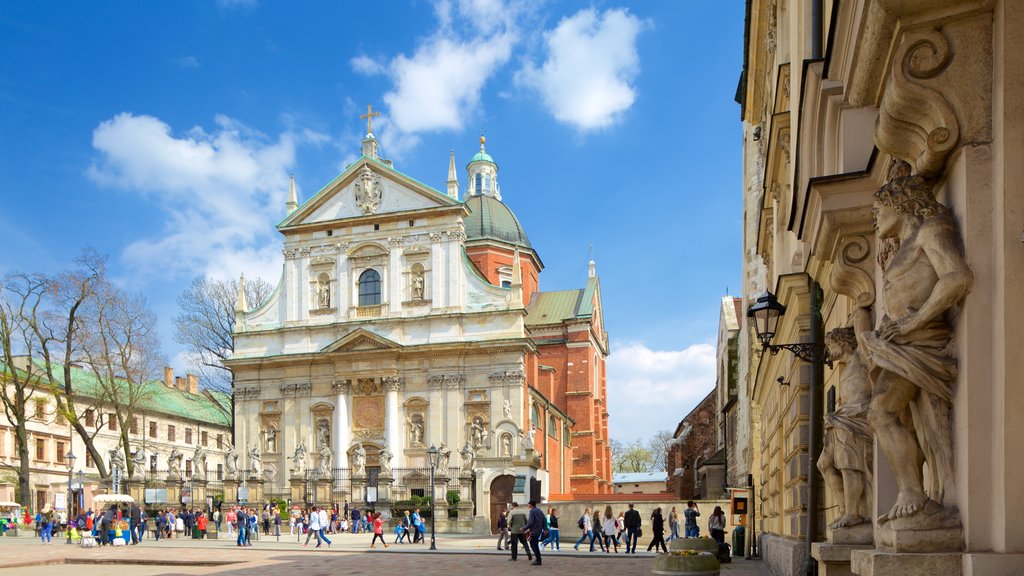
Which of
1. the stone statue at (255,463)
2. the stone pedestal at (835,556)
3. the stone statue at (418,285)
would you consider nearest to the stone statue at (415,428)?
the stone statue at (418,285)

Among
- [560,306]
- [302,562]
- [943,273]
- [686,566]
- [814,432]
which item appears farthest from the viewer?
[560,306]

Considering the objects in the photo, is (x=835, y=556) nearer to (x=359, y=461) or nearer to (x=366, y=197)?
(x=359, y=461)

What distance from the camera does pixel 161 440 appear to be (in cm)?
6812

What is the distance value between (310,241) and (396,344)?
759 cm

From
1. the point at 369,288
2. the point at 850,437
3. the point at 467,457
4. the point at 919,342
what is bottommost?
the point at 467,457

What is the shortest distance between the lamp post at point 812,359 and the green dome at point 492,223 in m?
52.3

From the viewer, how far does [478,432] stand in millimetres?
45031

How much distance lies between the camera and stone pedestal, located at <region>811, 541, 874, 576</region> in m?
6.68

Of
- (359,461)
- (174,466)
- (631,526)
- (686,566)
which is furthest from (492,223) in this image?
(686,566)

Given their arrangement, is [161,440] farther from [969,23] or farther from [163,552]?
[969,23]

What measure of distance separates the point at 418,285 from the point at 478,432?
25.9ft

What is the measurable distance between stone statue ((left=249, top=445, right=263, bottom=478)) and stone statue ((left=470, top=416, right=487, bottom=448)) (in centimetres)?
1011

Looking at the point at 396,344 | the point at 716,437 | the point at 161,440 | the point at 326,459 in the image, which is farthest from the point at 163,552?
the point at 161,440

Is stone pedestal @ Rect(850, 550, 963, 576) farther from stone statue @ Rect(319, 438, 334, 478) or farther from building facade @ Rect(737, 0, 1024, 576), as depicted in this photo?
stone statue @ Rect(319, 438, 334, 478)
